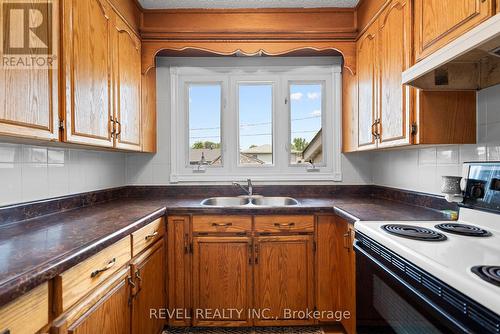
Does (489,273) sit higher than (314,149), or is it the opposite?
(314,149)

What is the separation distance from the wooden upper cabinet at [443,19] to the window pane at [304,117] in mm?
1146

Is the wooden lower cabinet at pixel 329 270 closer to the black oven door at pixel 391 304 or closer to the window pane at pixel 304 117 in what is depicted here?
the black oven door at pixel 391 304

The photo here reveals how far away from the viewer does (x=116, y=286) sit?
3.96 ft

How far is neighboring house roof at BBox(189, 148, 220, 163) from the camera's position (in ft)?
8.22

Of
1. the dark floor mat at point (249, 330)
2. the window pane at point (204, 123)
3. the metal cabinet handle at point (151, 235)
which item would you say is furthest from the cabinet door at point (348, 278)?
the window pane at point (204, 123)

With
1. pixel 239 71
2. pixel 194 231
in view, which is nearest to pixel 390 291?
pixel 194 231

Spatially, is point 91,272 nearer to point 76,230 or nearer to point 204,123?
point 76,230

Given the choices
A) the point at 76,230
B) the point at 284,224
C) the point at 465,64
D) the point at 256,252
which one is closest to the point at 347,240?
the point at 284,224

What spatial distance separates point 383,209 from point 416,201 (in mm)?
284

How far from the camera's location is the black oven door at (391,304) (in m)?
0.74

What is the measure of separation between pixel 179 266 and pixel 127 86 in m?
1.29

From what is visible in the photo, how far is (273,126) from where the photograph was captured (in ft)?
8.14

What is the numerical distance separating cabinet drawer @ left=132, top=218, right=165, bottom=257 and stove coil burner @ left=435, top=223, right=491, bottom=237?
4.73 feet

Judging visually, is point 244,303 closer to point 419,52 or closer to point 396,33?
point 419,52
